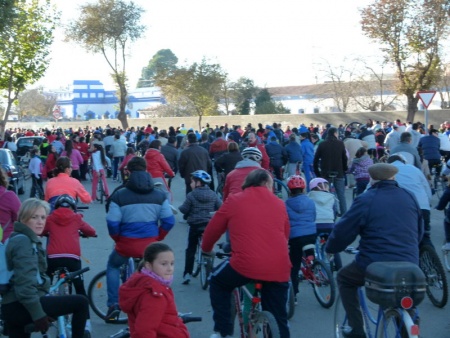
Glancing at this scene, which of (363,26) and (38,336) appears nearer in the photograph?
(38,336)

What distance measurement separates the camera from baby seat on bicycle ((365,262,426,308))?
213 inches

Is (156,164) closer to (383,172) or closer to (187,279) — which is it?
(187,279)

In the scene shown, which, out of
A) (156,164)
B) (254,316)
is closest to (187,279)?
(254,316)

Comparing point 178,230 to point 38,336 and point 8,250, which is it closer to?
point 38,336

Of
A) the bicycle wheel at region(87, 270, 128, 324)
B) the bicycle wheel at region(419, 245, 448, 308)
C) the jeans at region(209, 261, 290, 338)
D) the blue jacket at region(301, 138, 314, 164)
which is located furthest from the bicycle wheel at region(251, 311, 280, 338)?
the blue jacket at region(301, 138, 314, 164)

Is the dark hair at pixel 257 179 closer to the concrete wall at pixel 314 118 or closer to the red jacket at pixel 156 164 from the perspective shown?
the red jacket at pixel 156 164

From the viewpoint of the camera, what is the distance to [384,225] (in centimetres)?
588

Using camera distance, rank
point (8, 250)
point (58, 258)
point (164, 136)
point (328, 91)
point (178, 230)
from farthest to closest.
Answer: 1. point (328, 91)
2. point (164, 136)
3. point (178, 230)
4. point (58, 258)
5. point (8, 250)

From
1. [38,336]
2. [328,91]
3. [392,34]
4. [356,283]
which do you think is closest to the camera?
[356,283]

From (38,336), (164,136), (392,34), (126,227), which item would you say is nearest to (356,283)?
(126,227)

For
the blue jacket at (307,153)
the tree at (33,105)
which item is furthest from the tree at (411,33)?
the tree at (33,105)

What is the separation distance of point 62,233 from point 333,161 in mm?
8806

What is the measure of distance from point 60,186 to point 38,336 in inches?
103

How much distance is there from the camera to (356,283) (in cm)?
625
